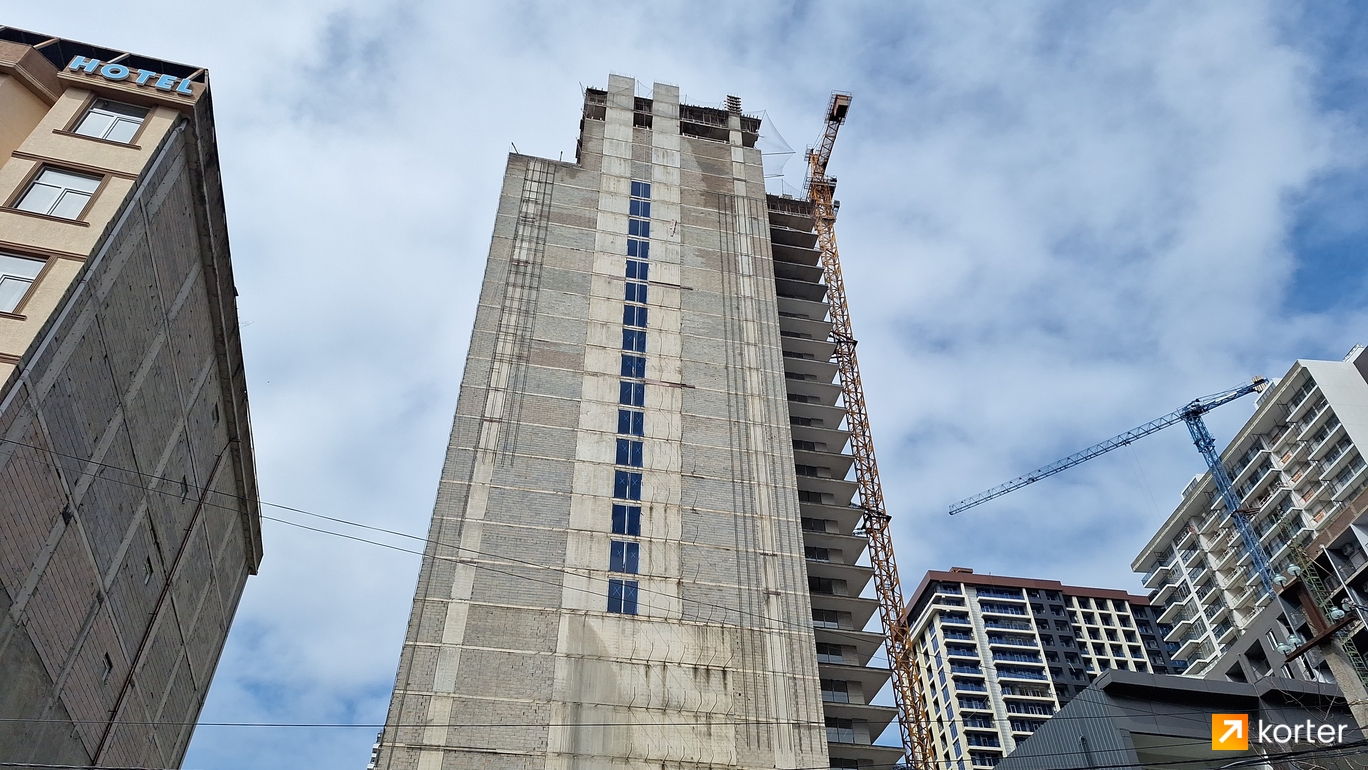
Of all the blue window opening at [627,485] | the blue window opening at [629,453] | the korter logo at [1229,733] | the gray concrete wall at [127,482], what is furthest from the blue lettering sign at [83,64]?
the korter logo at [1229,733]

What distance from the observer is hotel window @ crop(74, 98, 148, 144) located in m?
30.2

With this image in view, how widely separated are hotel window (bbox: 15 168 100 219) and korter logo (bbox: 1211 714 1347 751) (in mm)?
44921

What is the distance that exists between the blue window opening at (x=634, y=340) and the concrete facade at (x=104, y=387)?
23.8 m

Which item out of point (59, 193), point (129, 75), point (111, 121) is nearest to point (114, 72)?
point (129, 75)

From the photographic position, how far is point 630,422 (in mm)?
53188

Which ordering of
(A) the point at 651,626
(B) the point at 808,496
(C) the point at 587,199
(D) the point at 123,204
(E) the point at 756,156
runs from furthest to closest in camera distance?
(E) the point at 756,156
(C) the point at 587,199
(B) the point at 808,496
(A) the point at 651,626
(D) the point at 123,204

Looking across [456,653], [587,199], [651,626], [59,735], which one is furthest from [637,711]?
[587,199]

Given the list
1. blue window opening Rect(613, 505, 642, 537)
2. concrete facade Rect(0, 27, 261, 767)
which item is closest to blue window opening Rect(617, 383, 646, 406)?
blue window opening Rect(613, 505, 642, 537)

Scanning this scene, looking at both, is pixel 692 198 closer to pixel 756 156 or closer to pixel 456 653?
pixel 756 156

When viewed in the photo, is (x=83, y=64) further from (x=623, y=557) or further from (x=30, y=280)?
(x=623, y=557)

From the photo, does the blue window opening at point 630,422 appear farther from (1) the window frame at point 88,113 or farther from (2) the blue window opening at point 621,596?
(1) the window frame at point 88,113

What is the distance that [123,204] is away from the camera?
28.2 m

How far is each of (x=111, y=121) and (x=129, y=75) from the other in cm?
216

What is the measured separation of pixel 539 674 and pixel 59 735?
18232mm
